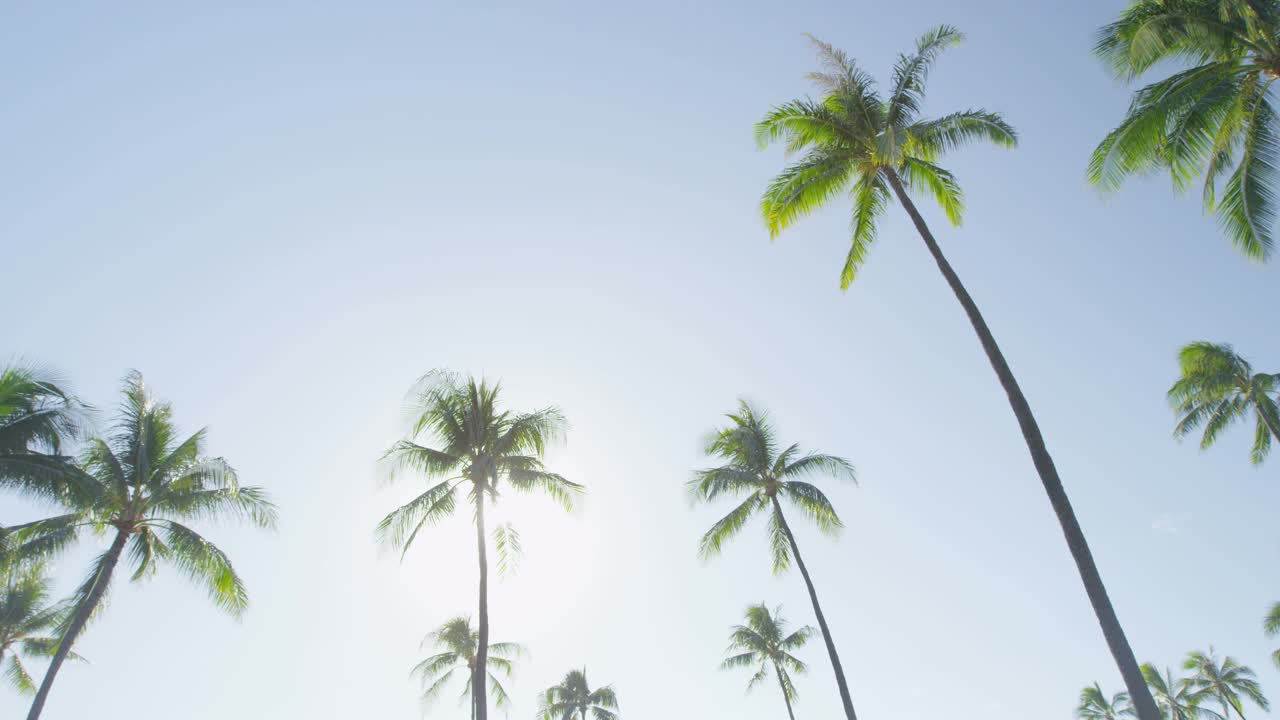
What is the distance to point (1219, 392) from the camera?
29.0 meters

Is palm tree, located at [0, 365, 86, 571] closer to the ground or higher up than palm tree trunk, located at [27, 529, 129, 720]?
higher up

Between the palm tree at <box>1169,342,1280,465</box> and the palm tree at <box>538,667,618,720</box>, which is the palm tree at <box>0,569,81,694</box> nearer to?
the palm tree at <box>538,667,618,720</box>

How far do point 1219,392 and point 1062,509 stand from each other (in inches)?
983

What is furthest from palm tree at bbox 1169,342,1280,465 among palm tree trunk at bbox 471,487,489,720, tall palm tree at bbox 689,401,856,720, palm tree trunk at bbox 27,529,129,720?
palm tree trunk at bbox 27,529,129,720

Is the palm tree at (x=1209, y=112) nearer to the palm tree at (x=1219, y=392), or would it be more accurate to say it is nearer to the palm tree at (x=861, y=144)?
the palm tree at (x=861, y=144)

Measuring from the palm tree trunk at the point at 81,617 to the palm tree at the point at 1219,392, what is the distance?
1566 inches

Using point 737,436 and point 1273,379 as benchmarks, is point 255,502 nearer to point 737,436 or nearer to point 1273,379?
point 737,436

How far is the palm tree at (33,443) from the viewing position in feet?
53.1

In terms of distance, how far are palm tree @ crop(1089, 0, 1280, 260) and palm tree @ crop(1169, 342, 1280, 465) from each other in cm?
2047

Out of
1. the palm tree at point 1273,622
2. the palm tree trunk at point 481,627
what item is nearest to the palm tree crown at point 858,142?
the palm tree trunk at point 481,627

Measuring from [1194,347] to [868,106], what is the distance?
23925 millimetres

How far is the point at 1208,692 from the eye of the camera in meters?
50.9

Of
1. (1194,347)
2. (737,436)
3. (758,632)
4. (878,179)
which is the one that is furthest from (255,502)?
(1194,347)

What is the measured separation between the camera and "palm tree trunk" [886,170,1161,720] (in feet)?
33.8
